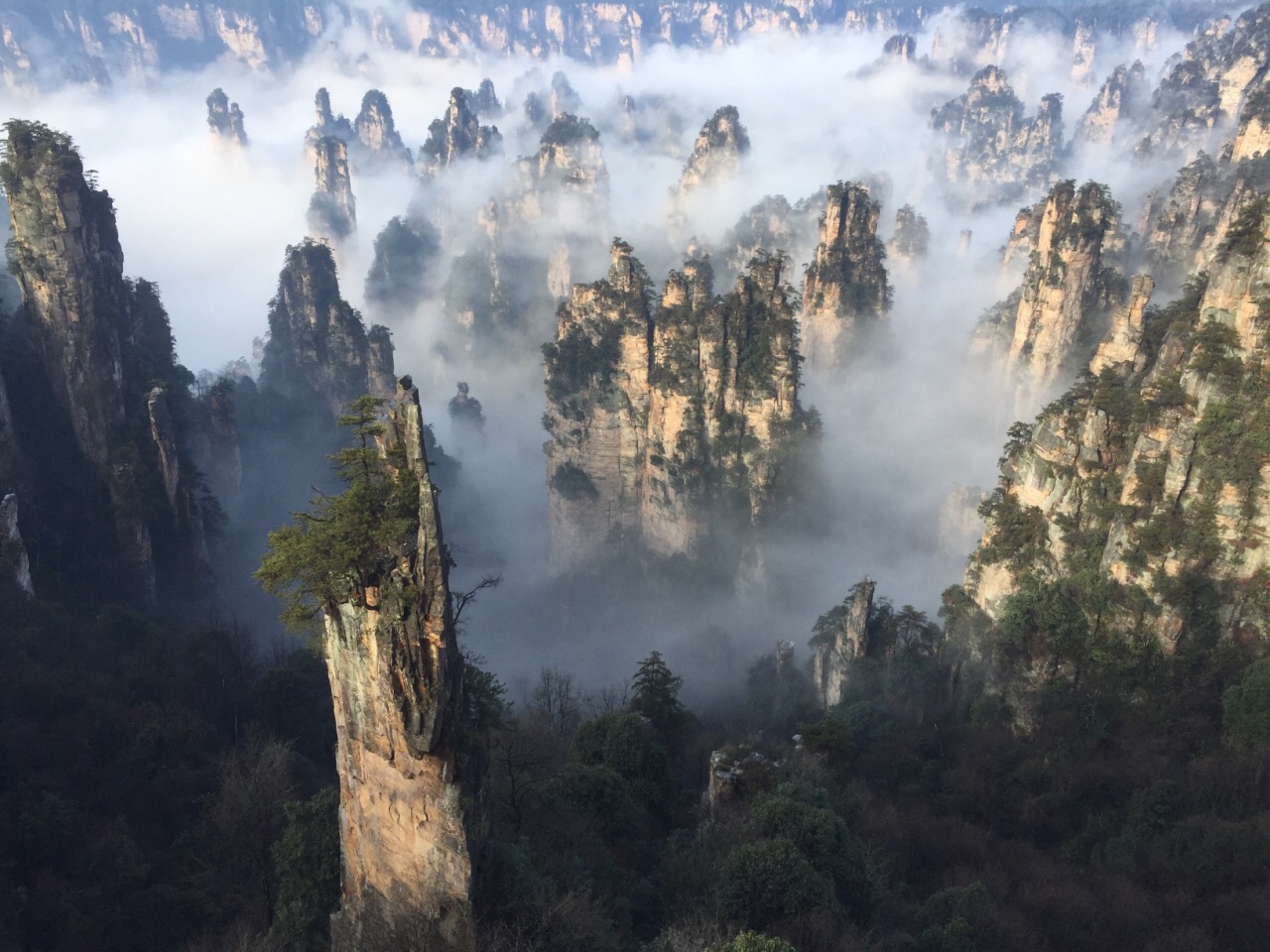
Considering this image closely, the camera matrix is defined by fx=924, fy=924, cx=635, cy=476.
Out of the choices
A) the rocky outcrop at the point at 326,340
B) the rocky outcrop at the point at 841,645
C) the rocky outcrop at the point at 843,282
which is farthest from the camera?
the rocky outcrop at the point at 326,340

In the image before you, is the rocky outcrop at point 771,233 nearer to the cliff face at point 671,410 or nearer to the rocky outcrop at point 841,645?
the cliff face at point 671,410

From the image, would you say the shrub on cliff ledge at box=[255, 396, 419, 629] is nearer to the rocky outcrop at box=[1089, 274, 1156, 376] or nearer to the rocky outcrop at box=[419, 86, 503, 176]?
the rocky outcrop at box=[1089, 274, 1156, 376]

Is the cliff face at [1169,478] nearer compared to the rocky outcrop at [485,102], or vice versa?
the cliff face at [1169,478]

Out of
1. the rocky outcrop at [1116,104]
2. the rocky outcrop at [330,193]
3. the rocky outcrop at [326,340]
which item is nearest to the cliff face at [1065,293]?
the rocky outcrop at [326,340]

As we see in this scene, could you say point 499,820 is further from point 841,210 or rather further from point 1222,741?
point 841,210

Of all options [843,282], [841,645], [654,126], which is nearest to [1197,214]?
[843,282]

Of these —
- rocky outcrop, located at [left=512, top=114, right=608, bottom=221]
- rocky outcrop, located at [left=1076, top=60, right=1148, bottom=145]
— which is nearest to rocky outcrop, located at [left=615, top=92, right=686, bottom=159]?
rocky outcrop, located at [left=512, top=114, right=608, bottom=221]

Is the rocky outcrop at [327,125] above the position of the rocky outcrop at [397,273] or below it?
above
